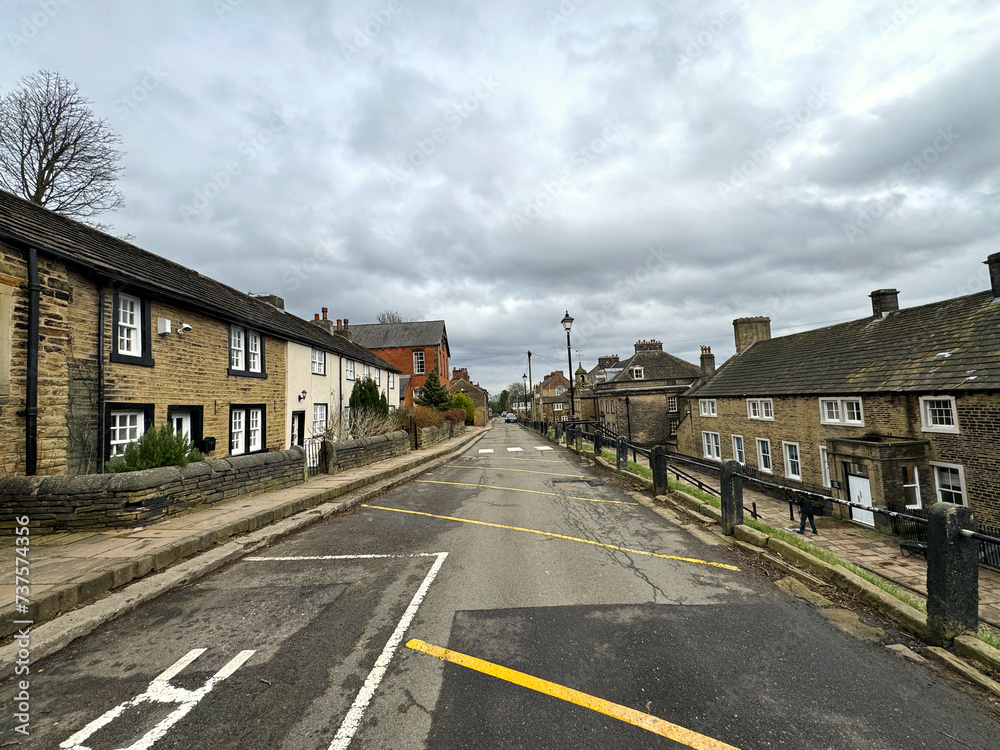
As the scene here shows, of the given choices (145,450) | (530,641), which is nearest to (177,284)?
(145,450)

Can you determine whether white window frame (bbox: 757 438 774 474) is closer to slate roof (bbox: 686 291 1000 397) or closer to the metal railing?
slate roof (bbox: 686 291 1000 397)

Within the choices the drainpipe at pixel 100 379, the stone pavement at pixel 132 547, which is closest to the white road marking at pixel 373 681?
the stone pavement at pixel 132 547

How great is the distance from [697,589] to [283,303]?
78.1 ft

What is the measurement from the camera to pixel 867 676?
3498mm

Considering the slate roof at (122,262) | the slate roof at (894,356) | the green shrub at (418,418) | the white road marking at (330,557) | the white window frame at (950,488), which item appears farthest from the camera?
the green shrub at (418,418)

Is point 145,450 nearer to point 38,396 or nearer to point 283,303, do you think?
point 38,396

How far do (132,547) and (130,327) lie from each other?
21.4 feet

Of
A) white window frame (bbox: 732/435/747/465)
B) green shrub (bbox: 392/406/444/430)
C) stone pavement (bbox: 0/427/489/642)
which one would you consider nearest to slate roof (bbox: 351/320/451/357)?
green shrub (bbox: 392/406/444/430)

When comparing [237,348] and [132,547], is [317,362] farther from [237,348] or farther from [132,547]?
[132,547]

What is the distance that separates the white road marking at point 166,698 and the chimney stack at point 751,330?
1357 inches

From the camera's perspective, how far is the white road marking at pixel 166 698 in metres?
2.88

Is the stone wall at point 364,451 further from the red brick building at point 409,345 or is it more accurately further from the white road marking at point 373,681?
the red brick building at point 409,345

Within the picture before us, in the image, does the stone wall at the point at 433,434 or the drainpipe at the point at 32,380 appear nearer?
the drainpipe at the point at 32,380

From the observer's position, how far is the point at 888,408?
639 inches
